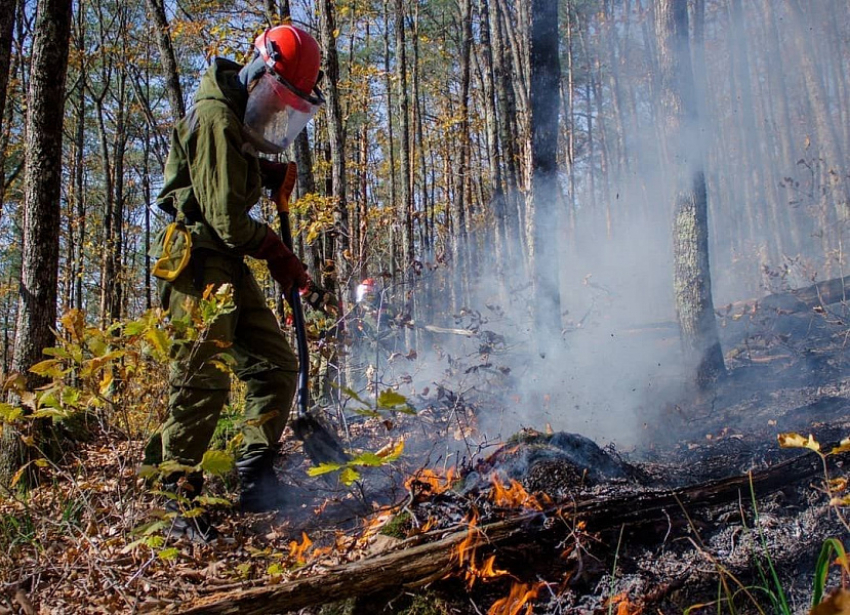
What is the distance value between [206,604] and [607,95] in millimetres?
32131

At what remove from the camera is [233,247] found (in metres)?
3.02

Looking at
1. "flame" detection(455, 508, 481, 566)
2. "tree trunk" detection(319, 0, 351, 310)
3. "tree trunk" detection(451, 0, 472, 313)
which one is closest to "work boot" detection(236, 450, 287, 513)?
"flame" detection(455, 508, 481, 566)

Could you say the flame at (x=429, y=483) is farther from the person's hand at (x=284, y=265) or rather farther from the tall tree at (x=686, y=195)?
the tall tree at (x=686, y=195)

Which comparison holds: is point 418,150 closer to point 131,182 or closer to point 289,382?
point 131,182

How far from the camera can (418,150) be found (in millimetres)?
21562

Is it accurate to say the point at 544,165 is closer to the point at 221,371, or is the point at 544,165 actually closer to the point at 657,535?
the point at 221,371

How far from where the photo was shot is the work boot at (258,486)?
324 cm

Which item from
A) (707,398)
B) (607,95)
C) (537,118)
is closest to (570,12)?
(607,95)

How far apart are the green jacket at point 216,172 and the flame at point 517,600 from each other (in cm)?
211

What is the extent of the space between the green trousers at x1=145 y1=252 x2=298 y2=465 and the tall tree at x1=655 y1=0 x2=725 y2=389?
405 cm

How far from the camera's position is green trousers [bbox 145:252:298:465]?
2773 millimetres

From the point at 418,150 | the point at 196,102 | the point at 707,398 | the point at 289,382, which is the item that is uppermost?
the point at 418,150

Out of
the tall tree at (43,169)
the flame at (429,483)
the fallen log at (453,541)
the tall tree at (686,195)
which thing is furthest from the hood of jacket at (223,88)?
the tall tree at (686,195)

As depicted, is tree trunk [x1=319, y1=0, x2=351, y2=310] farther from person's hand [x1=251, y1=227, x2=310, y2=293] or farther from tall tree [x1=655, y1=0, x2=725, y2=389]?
tall tree [x1=655, y1=0, x2=725, y2=389]
